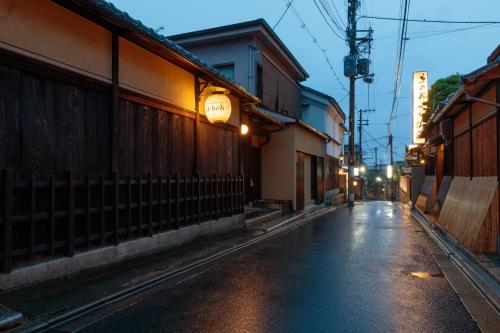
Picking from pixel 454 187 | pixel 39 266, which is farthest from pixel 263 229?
pixel 39 266

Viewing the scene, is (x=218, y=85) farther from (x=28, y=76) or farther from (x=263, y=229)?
(x=28, y=76)

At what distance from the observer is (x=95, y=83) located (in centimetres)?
767

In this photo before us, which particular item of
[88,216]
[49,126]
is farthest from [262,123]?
[49,126]

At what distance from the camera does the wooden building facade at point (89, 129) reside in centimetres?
606

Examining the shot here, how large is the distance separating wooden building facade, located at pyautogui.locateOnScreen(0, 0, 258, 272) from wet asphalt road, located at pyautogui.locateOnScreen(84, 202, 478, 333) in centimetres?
209

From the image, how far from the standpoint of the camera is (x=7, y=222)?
562 centimetres

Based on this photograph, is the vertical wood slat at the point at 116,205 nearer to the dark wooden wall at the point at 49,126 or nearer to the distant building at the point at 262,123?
the dark wooden wall at the point at 49,126

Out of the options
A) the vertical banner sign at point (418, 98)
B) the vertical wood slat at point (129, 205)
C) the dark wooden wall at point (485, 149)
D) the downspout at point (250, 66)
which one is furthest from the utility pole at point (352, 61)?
the vertical wood slat at point (129, 205)

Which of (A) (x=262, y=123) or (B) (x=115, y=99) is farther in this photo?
(A) (x=262, y=123)

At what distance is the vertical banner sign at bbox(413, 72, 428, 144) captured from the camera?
978 inches

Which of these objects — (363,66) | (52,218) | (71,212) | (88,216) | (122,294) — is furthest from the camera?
(363,66)

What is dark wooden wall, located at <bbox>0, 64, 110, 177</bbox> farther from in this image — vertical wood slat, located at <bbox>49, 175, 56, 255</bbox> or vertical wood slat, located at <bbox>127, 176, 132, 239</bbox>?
vertical wood slat, located at <bbox>127, 176, 132, 239</bbox>

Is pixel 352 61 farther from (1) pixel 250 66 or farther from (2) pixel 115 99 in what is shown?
(2) pixel 115 99

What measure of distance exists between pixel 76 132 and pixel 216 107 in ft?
16.2
